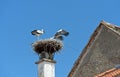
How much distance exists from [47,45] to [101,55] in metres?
4.63

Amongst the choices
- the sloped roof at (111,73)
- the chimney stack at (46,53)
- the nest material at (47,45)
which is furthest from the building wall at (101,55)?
the nest material at (47,45)

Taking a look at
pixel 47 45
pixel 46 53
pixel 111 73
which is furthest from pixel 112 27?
pixel 47 45

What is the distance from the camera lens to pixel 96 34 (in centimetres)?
1730

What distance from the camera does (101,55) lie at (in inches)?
654

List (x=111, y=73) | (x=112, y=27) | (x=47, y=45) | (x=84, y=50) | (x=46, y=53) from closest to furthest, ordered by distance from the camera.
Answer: (x=111, y=73)
(x=112, y=27)
(x=84, y=50)
(x=46, y=53)
(x=47, y=45)

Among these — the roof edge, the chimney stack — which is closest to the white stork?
Answer: the chimney stack

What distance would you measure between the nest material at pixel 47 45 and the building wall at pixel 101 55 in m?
3.31

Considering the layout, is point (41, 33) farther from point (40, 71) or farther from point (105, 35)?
point (105, 35)

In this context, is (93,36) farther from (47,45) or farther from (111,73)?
(47,45)

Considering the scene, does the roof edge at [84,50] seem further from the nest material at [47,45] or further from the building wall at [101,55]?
the nest material at [47,45]

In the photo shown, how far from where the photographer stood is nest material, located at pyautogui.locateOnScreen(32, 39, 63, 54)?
20.7 metres

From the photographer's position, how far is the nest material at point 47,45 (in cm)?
2067

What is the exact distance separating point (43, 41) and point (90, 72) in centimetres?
446

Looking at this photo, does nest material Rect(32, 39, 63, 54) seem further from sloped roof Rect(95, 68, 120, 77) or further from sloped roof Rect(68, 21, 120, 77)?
sloped roof Rect(95, 68, 120, 77)
